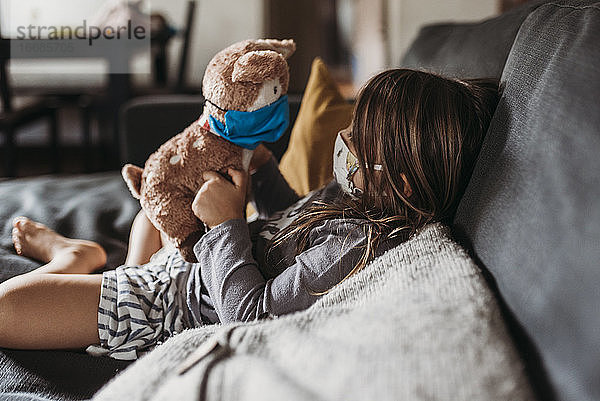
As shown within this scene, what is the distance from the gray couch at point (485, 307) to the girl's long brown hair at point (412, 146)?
68 mm

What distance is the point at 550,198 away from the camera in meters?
0.61

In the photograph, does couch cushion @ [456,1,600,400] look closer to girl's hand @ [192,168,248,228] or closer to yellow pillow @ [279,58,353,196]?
girl's hand @ [192,168,248,228]

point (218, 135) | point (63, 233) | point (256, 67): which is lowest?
point (63, 233)

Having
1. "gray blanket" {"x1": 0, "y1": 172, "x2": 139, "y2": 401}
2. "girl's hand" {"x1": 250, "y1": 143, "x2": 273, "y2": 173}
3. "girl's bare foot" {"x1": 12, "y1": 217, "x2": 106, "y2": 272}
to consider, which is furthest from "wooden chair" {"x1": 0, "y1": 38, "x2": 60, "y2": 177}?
"girl's hand" {"x1": 250, "y1": 143, "x2": 273, "y2": 173}

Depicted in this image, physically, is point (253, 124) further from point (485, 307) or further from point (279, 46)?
point (485, 307)

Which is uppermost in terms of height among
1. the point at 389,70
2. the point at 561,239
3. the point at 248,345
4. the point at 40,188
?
the point at 389,70

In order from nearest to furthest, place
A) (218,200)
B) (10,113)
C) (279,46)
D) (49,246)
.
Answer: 1. (218,200)
2. (279,46)
3. (49,246)
4. (10,113)

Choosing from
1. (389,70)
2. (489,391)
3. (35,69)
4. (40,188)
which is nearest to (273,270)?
(389,70)

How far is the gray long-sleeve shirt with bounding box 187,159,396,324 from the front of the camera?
85 centimetres

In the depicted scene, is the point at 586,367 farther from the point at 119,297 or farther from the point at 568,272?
the point at 119,297

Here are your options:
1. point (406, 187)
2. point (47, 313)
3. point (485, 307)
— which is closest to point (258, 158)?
point (406, 187)

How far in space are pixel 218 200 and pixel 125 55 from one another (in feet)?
6.82

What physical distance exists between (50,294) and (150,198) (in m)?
0.22

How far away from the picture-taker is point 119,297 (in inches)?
38.0
